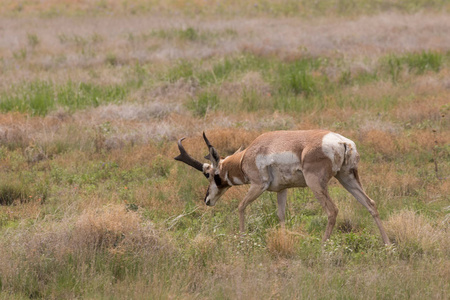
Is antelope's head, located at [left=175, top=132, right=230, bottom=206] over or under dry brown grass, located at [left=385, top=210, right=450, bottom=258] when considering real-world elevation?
over

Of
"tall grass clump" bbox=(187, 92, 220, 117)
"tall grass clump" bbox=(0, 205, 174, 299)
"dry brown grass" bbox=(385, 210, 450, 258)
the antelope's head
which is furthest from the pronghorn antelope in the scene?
"tall grass clump" bbox=(187, 92, 220, 117)

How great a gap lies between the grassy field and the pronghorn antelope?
46cm

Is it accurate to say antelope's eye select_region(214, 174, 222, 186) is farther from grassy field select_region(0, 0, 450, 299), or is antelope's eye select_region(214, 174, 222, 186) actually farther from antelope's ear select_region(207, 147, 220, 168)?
grassy field select_region(0, 0, 450, 299)

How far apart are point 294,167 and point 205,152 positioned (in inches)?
173

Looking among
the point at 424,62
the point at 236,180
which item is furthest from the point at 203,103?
the point at 424,62

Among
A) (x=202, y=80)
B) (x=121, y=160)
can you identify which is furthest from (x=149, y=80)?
(x=121, y=160)

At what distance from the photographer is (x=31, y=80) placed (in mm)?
17891

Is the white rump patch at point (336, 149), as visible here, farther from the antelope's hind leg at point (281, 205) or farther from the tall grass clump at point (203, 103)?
the tall grass clump at point (203, 103)

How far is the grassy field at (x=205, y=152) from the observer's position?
6.37m

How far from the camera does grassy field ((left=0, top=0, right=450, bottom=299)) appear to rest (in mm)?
6371

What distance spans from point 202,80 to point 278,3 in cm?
2259

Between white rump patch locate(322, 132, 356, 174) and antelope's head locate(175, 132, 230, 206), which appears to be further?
antelope's head locate(175, 132, 230, 206)

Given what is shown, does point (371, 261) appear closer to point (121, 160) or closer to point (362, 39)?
point (121, 160)

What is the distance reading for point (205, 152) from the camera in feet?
38.4
